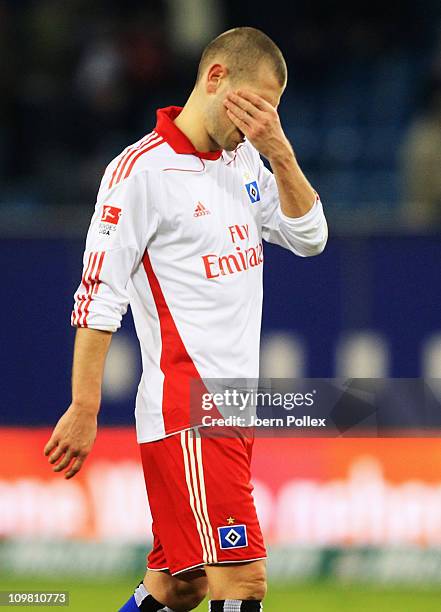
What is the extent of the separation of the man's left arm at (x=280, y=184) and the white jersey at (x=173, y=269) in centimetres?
2

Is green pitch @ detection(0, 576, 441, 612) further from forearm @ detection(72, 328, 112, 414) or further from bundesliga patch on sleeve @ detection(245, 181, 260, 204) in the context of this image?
bundesliga patch on sleeve @ detection(245, 181, 260, 204)

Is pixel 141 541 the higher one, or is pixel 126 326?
pixel 126 326

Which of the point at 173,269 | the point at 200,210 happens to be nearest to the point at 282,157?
the point at 200,210

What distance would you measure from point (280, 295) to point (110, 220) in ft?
13.2

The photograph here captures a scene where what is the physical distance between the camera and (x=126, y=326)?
26.2 ft

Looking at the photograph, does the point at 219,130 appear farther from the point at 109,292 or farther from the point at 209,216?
the point at 109,292

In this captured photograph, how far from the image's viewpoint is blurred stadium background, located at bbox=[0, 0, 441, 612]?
22.5ft

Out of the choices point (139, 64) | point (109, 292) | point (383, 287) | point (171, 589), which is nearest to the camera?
point (109, 292)

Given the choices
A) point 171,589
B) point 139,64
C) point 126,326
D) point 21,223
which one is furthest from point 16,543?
point 139,64

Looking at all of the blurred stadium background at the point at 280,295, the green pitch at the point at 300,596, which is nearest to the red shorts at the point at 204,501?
the green pitch at the point at 300,596

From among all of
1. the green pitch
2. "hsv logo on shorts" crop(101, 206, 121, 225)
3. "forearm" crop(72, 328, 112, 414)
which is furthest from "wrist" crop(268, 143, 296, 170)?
the green pitch

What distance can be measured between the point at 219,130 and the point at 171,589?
143 cm

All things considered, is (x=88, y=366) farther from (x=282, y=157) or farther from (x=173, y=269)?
(x=282, y=157)

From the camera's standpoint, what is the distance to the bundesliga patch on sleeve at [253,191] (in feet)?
14.2
